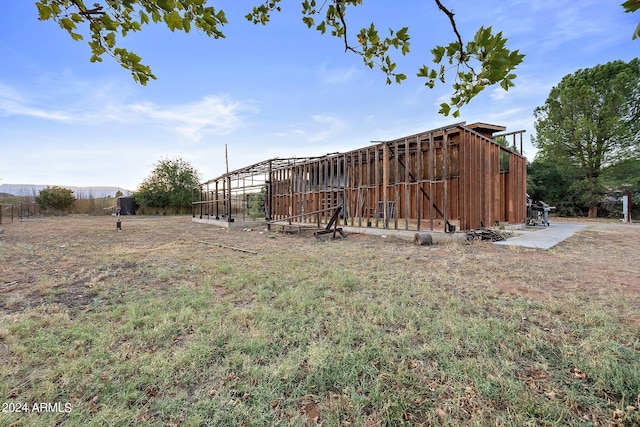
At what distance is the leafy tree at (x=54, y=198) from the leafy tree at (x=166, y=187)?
5.11 m

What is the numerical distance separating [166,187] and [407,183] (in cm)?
2559

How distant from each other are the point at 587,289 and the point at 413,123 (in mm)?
9683

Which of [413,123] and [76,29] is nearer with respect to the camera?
[76,29]

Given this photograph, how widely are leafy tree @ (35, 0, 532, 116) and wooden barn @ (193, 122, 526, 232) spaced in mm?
7027

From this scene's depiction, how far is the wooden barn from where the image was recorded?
861 centimetres

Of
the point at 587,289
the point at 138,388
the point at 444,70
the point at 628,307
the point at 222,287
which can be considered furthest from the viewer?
Result: the point at 222,287

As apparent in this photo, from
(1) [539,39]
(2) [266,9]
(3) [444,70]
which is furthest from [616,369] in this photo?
(1) [539,39]

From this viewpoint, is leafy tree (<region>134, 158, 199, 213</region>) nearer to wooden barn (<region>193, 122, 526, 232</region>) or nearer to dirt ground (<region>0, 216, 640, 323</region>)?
wooden barn (<region>193, 122, 526, 232</region>)

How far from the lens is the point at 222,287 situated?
3961mm

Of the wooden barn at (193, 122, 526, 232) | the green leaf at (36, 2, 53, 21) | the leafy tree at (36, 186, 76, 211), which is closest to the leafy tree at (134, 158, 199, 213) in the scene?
the leafy tree at (36, 186, 76, 211)

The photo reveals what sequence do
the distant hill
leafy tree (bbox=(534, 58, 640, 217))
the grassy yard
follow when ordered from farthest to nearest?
the distant hill < leafy tree (bbox=(534, 58, 640, 217)) < the grassy yard

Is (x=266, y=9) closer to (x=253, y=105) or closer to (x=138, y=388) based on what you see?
(x=138, y=388)

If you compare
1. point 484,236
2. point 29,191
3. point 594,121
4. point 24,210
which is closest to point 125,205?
point 24,210

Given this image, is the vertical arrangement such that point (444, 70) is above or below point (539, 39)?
below
